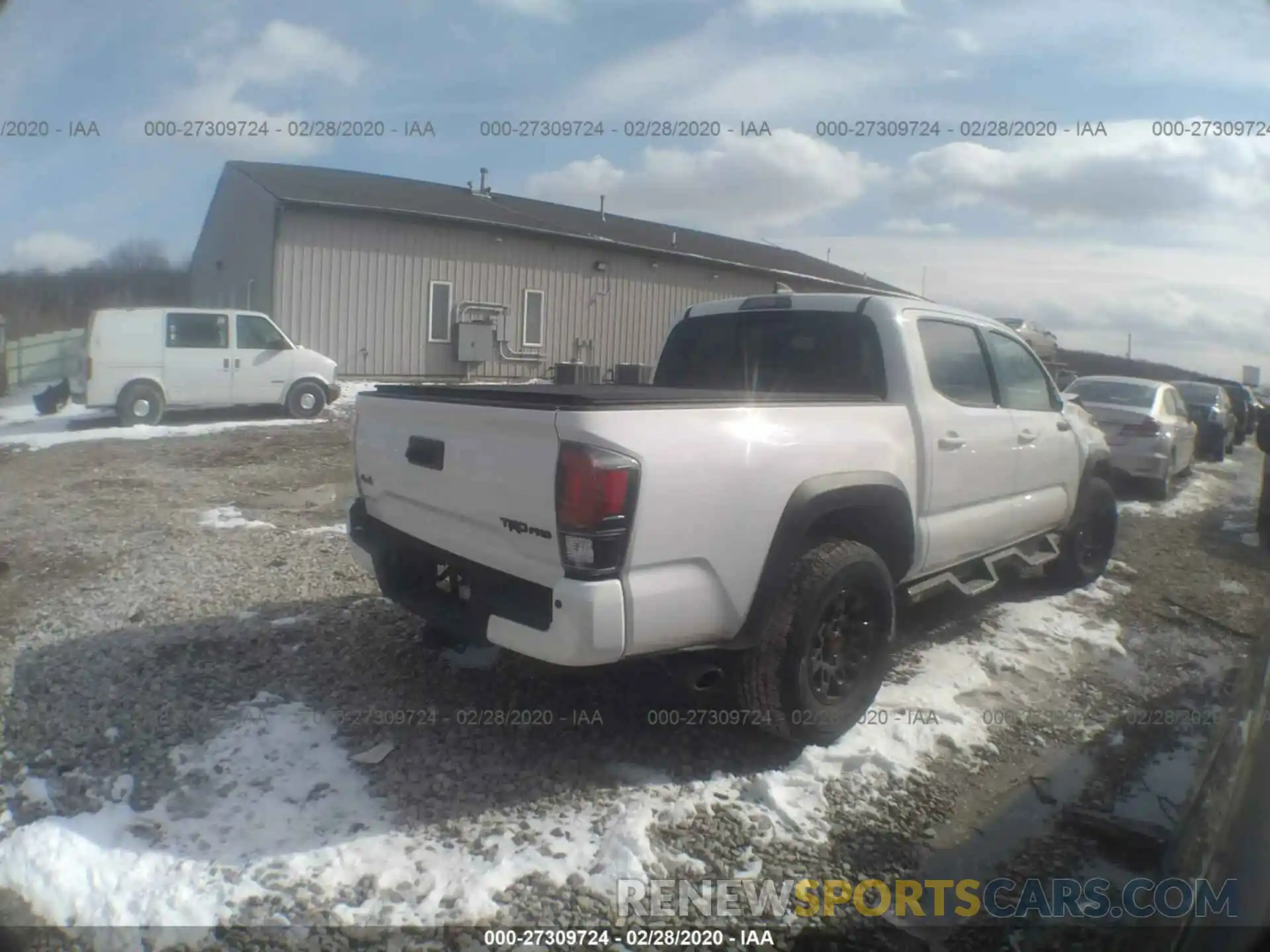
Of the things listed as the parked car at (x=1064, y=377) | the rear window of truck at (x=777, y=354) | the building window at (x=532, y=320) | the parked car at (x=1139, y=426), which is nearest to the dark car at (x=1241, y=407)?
the parked car at (x=1064, y=377)

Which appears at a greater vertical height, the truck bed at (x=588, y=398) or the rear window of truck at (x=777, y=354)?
the rear window of truck at (x=777, y=354)

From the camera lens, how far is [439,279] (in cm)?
1838

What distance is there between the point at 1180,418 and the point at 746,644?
11.1 metres

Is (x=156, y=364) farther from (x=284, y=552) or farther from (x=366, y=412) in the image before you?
A: (x=366, y=412)

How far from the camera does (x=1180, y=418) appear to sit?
12.1 m

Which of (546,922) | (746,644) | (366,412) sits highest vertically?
(366,412)

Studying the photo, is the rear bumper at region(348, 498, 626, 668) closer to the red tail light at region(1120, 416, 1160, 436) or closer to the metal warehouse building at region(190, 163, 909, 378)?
the red tail light at region(1120, 416, 1160, 436)

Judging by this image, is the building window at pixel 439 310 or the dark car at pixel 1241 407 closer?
the building window at pixel 439 310

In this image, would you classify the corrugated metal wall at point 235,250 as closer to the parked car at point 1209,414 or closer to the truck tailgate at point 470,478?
the truck tailgate at point 470,478

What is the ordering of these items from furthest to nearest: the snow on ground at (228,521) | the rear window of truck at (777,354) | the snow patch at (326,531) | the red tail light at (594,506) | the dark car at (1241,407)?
the dark car at (1241,407) < the snow on ground at (228,521) < the snow patch at (326,531) < the rear window of truck at (777,354) < the red tail light at (594,506)

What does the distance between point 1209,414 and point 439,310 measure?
48.2 ft

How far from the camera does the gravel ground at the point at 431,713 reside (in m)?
3.16

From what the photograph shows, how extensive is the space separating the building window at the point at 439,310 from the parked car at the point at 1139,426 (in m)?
12.0

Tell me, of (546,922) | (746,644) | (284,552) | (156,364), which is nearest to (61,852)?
(546,922)
